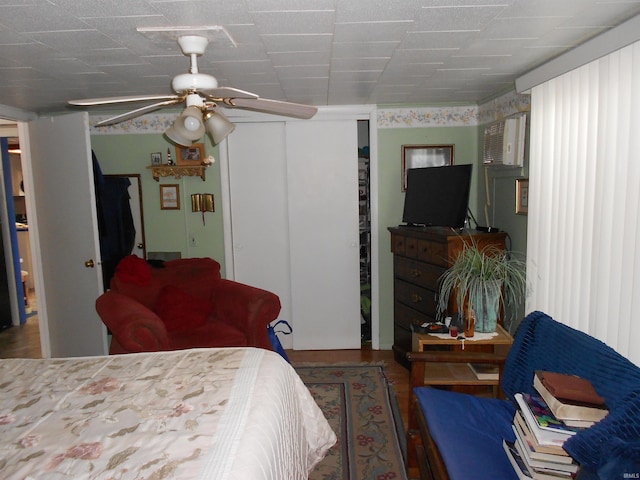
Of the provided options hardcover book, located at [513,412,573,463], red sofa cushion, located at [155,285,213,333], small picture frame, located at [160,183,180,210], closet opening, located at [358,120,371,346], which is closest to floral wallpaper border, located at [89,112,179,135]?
small picture frame, located at [160,183,180,210]

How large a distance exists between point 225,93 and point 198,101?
0.17 m

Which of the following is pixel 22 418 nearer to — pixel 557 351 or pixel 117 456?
pixel 117 456

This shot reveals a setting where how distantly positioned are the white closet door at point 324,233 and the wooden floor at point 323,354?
4.8 inches

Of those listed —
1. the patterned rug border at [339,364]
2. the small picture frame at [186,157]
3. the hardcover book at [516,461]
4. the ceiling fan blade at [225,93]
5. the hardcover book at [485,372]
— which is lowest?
the patterned rug border at [339,364]

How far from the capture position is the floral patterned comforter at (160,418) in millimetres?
1249

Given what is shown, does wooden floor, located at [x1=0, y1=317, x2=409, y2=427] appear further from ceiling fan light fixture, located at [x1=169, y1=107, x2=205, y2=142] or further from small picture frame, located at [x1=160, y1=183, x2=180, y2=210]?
ceiling fan light fixture, located at [x1=169, y1=107, x2=205, y2=142]

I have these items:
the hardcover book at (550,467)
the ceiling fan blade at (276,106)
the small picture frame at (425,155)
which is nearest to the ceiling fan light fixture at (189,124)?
the ceiling fan blade at (276,106)

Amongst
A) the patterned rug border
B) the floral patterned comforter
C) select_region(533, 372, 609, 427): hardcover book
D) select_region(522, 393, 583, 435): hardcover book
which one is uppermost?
the floral patterned comforter

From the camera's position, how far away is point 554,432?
61.6 inches

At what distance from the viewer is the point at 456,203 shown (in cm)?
325

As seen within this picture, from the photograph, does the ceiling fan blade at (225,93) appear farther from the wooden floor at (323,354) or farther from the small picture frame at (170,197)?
the wooden floor at (323,354)

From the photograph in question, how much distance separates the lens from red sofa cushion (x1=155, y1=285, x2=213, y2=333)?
308 cm

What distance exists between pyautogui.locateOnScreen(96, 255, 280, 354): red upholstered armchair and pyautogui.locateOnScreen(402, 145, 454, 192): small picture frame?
174cm

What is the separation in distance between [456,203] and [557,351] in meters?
1.52
